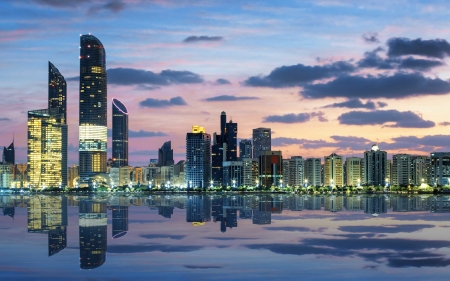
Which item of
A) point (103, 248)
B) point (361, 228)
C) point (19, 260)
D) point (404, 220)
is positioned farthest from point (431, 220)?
point (19, 260)

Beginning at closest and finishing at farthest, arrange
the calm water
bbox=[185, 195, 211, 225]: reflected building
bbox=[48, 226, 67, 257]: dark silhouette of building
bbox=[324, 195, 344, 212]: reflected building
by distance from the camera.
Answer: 1. the calm water
2. bbox=[48, 226, 67, 257]: dark silhouette of building
3. bbox=[185, 195, 211, 225]: reflected building
4. bbox=[324, 195, 344, 212]: reflected building

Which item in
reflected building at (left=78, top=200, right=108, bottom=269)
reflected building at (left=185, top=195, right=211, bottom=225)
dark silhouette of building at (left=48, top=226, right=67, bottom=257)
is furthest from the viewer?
reflected building at (left=185, top=195, right=211, bottom=225)

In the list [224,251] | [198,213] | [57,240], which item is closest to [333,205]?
[198,213]

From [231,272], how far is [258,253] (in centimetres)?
775

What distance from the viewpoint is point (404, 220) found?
242ft

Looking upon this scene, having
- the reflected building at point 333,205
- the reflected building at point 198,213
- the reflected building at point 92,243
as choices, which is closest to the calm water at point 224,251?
the reflected building at point 92,243

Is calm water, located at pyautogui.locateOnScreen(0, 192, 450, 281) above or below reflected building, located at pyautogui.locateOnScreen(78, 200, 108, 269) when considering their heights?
below

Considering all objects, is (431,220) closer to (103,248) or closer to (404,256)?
(404,256)

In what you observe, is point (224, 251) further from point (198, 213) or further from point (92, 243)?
point (198, 213)

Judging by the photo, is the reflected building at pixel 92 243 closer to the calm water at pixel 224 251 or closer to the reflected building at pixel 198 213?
the calm water at pixel 224 251

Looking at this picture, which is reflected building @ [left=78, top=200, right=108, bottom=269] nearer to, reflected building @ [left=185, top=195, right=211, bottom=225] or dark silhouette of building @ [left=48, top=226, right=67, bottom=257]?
dark silhouette of building @ [left=48, top=226, right=67, bottom=257]

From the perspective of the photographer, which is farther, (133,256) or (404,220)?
(404,220)

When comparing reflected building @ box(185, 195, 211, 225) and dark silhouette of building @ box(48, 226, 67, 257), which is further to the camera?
reflected building @ box(185, 195, 211, 225)

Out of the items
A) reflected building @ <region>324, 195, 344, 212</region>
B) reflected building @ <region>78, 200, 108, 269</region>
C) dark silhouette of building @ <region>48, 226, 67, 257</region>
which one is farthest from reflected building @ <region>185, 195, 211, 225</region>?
reflected building @ <region>324, 195, 344, 212</region>
